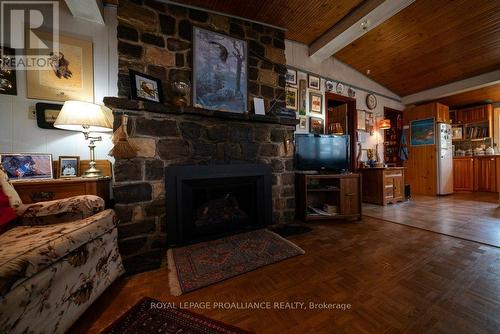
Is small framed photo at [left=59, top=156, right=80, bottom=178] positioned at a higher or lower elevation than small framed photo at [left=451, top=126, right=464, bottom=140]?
lower

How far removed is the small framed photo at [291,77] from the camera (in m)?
3.03

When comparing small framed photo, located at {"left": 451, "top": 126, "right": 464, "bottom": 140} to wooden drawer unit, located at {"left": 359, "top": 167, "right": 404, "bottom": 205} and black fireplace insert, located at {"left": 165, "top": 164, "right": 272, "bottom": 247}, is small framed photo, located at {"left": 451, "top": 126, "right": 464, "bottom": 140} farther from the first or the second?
black fireplace insert, located at {"left": 165, "top": 164, "right": 272, "bottom": 247}

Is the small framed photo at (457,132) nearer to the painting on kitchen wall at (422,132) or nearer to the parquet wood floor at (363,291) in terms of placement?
the painting on kitchen wall at (422,132)

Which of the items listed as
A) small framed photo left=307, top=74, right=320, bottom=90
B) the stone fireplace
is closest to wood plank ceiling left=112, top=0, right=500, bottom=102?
the stone fireplace

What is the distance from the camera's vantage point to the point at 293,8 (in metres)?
2.38

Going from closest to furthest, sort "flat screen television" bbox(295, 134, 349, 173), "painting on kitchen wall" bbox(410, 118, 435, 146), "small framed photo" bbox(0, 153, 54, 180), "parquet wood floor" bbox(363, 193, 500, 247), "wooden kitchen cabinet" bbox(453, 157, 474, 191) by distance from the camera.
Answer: "small framed photo" bbox(0, 153, 54, 180) → "parquet wood floor" bbox(363, 193, 500, 247) → "flat screen television" bbox(295, 134, 349, 173) → "painting on kitchen wall" bbox(410, 118, 435, 146) → "wooden kitchen cabinet" bbox(453, 157, 474, 191)

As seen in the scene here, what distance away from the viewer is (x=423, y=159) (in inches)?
184

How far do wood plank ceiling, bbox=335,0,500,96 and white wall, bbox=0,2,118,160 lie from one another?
11.8ft

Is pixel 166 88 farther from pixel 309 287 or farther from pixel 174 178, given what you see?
pixel 309 287

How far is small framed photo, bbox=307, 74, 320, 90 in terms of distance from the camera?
3.24 meters

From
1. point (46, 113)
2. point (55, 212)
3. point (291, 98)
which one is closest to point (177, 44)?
point (46, 113)

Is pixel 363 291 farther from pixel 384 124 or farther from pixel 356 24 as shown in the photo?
A: pixel 384 124

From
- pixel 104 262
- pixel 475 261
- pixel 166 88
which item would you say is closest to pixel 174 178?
pixel 104 262

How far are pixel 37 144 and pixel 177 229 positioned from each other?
5.06 feet
